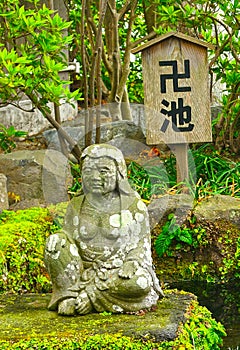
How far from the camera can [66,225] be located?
Result: 514cm

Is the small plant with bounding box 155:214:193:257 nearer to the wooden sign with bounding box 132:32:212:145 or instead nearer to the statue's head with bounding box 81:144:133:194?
the wooden sign with bounding box 132:32:212:145

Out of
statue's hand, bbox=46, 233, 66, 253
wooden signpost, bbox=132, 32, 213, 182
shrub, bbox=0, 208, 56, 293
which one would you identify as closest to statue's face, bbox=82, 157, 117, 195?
statue's hand, bbox=46, 233, 66, 253

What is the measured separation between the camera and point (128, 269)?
4863 mm

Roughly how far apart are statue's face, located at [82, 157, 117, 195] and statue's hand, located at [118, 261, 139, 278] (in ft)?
1.62

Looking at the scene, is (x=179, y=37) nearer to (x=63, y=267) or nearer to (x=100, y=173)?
(x=100, y=173)

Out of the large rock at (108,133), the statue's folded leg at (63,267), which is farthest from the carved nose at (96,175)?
the large rock at (108,133)

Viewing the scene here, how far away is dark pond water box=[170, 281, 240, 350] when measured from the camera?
18.7 feet

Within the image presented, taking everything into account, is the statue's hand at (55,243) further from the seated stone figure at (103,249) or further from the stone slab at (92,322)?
the stone slab at (92,322)

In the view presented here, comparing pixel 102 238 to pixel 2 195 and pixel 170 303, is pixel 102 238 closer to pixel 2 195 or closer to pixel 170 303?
pixel 170 303

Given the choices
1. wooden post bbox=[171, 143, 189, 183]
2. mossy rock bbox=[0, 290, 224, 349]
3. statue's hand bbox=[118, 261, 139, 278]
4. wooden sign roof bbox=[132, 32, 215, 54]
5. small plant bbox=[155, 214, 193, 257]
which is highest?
wooden sign roof bbox=[132, 32, 215, 54]

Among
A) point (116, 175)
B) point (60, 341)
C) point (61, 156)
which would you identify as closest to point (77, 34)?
point (61, 156)

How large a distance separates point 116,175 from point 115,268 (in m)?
0.60

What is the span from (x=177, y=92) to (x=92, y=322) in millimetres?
4146

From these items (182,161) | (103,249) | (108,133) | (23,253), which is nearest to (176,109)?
(182,161)
